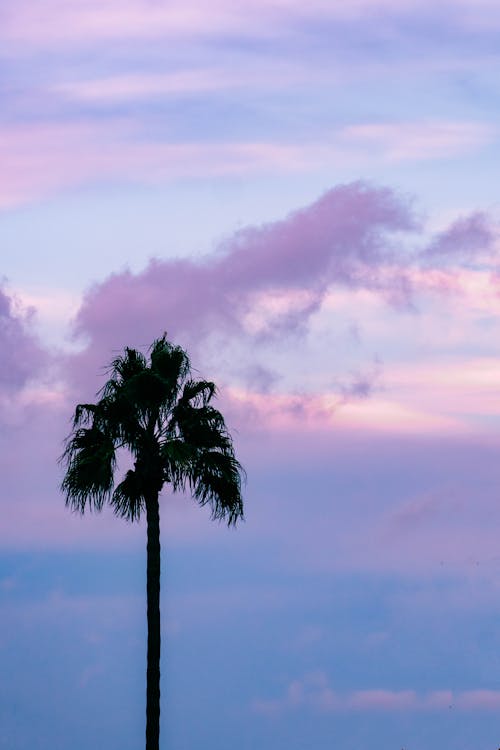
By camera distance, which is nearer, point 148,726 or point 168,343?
point 148,726

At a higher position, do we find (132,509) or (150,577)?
(132,509)

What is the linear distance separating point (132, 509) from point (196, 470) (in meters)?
2.53

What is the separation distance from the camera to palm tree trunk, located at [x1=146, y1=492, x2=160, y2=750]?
126 feet

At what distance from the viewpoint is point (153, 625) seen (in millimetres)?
39344

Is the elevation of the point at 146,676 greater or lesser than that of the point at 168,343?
lesser

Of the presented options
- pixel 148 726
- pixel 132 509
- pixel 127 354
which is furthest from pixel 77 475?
pixel 148 726

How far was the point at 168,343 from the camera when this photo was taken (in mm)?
42844

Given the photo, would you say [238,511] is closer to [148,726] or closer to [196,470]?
[196,470]

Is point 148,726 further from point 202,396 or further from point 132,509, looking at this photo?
point 202,396

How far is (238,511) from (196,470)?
2081mm

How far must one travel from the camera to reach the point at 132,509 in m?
41.4

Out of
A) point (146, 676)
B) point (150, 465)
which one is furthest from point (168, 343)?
point (146, 676)

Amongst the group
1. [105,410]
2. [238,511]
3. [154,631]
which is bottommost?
[154,631]

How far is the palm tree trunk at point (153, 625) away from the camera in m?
38.4
